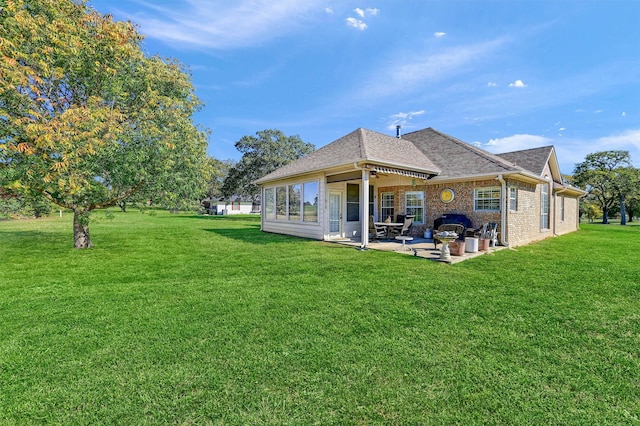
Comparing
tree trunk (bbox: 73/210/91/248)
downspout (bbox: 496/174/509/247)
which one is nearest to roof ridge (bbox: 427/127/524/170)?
downspout (bbox: 496/174/509/247)

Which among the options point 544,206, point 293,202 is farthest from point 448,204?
point 544,206

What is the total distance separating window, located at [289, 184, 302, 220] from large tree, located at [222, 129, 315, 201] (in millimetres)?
18625

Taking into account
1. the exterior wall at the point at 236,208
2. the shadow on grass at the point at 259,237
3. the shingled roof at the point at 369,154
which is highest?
the shingled roof at the point at 369,154

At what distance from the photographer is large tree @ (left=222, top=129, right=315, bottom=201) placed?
1272 inches

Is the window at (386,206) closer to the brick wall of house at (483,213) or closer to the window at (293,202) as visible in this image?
the brick wall of house at (483,213)

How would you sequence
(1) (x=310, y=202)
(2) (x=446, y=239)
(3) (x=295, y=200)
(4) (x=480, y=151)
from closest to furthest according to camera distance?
(2) (x=446, y=239) < (1) (x=310, y=202) < (4) (x=480, y=151) < (3) (x=295, y=200)

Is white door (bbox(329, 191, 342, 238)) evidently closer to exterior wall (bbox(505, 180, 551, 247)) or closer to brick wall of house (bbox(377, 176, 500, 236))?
brick wall of house (bbox(377, 176, 500, 236))

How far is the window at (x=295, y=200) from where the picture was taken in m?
13.5

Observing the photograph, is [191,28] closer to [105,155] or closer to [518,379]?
[105,155]

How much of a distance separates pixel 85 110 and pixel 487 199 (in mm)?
13706

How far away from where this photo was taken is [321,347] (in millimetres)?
3242

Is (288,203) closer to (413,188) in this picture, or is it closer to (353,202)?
(353,202)

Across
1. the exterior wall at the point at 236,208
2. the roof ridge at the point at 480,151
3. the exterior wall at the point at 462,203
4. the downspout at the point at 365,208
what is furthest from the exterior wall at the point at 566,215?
the exterior wall at the point at 236,208

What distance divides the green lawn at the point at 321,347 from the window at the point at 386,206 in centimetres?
748
